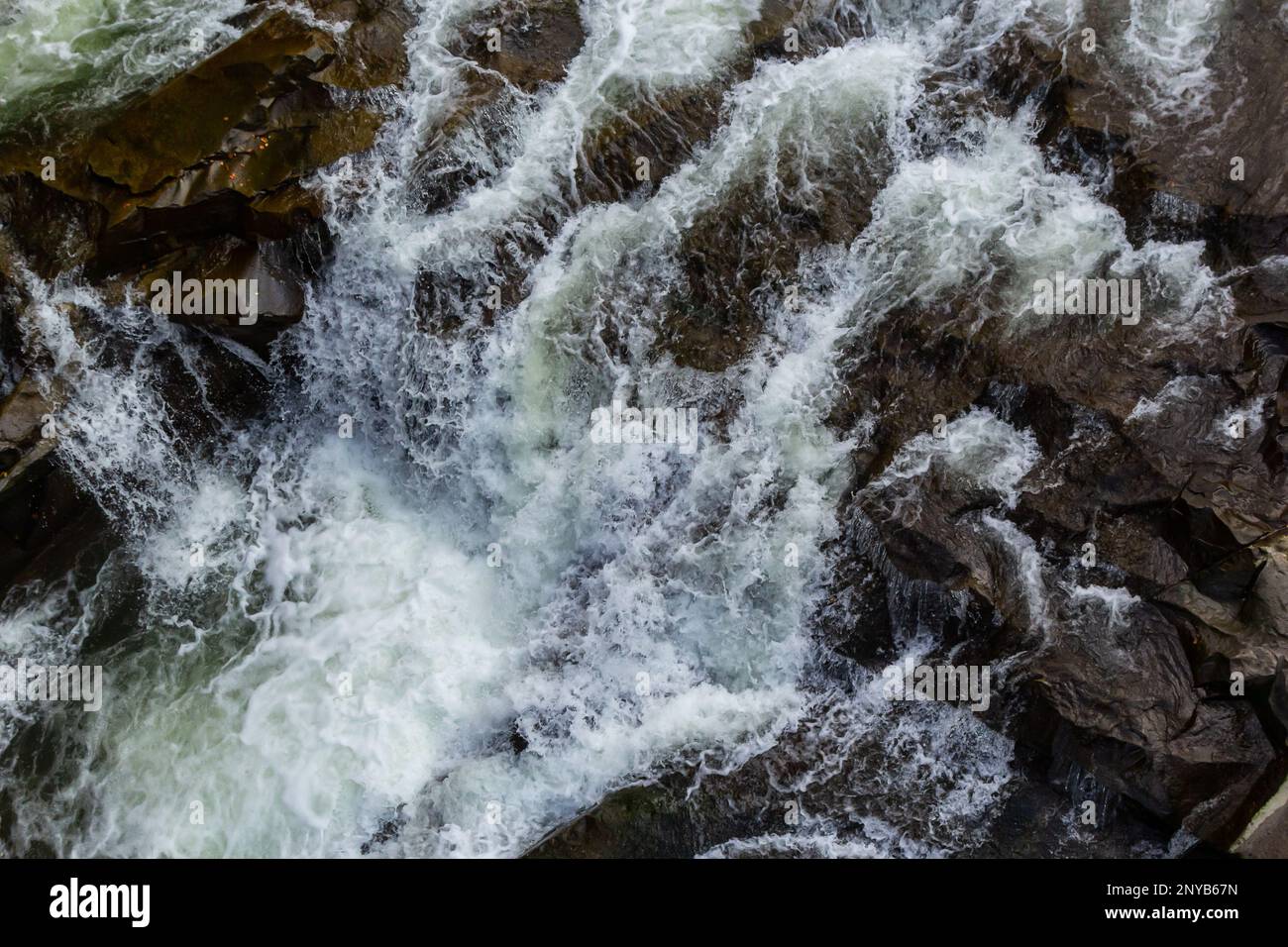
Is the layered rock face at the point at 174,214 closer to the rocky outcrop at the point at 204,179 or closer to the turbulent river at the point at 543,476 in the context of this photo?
the rocky outcrop at the point at 204,179

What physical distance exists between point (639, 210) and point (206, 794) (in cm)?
813

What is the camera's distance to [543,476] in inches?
432

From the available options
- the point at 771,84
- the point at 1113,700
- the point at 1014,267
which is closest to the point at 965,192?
the point at 1014,267

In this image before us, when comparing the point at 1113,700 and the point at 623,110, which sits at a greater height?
the point at 623,110

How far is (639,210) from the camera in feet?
36.8

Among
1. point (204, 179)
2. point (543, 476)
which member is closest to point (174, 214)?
point (204, 179)

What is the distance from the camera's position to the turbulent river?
974 centimetres

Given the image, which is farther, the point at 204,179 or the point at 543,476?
the point at 543,476

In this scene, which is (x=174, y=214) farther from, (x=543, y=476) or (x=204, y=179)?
(x=543, y=476)

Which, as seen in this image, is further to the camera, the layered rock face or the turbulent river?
the layered rock face

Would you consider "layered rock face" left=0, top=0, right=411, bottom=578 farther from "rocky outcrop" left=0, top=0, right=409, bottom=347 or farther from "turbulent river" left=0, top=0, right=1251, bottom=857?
"turbulent river" left=0, top=0, right=1251, bottom=857

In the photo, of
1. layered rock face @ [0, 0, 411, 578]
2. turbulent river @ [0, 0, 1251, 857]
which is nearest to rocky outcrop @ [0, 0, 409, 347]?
layered rock face @ [0, 0, 411, 578]

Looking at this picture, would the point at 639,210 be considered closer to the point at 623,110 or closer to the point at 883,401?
the point at 623,110

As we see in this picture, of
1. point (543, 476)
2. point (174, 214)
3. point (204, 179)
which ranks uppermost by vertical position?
point (204, 179)
